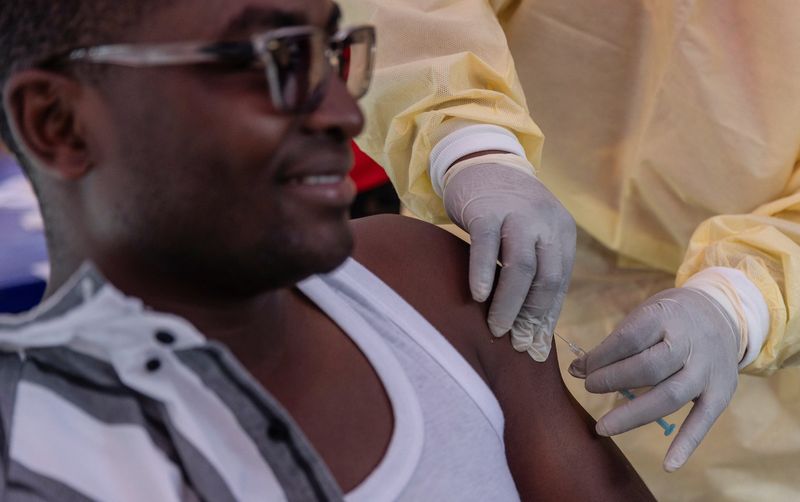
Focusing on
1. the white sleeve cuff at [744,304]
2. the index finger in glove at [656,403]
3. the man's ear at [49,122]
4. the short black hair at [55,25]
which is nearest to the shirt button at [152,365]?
the man's ear at [49,122]

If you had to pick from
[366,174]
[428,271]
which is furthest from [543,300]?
[366,174]

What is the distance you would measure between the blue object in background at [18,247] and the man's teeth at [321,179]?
781mm

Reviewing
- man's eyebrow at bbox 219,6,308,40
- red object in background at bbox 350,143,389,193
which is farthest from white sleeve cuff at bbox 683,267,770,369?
red object in background at bbox 350,143,389,193

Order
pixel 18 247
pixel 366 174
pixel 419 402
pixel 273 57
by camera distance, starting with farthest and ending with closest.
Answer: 1. pixel 366 174
2. pixel 18 247
3. pixel 419 402
4. pixel 273 57

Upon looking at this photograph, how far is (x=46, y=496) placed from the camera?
2.67ft

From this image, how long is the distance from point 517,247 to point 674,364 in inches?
11.5

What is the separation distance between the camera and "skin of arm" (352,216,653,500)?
4.00 ft

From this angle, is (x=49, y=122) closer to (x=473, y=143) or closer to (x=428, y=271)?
(x=428, y=271)

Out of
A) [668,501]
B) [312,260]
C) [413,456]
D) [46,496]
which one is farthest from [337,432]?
[668,501]

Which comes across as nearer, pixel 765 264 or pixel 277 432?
pixel 277 432

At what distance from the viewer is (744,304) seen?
1.39 meters

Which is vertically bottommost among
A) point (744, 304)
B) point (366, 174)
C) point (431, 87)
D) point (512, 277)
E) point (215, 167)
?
point (366, 174)

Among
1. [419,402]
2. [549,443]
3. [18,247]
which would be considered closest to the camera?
[419,402]

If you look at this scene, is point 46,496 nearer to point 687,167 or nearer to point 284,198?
point 284,198
